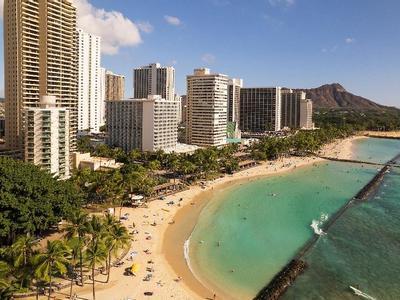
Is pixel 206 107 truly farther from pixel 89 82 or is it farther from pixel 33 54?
pixel 33 54

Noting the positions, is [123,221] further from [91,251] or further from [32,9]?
[32,9]

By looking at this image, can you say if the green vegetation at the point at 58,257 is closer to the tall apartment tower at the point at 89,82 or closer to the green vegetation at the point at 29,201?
the green vegetation at the point at 29,201

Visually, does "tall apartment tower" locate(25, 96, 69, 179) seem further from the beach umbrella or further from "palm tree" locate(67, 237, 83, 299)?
the beach umbrella

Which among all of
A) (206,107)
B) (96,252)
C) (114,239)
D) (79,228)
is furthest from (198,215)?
(206,107)

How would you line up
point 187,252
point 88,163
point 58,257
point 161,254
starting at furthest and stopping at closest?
point 88,163, point 187,252, point 161,254, point 58,257

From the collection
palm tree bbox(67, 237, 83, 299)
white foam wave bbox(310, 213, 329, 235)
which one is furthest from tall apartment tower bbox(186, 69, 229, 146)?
palm tree bbox(67, 237, 83, 299)

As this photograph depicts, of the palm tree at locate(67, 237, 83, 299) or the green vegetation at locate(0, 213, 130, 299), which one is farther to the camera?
the palm tree at locate(67, 237, 83, 299)

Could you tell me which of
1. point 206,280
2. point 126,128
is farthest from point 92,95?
point 206,280
